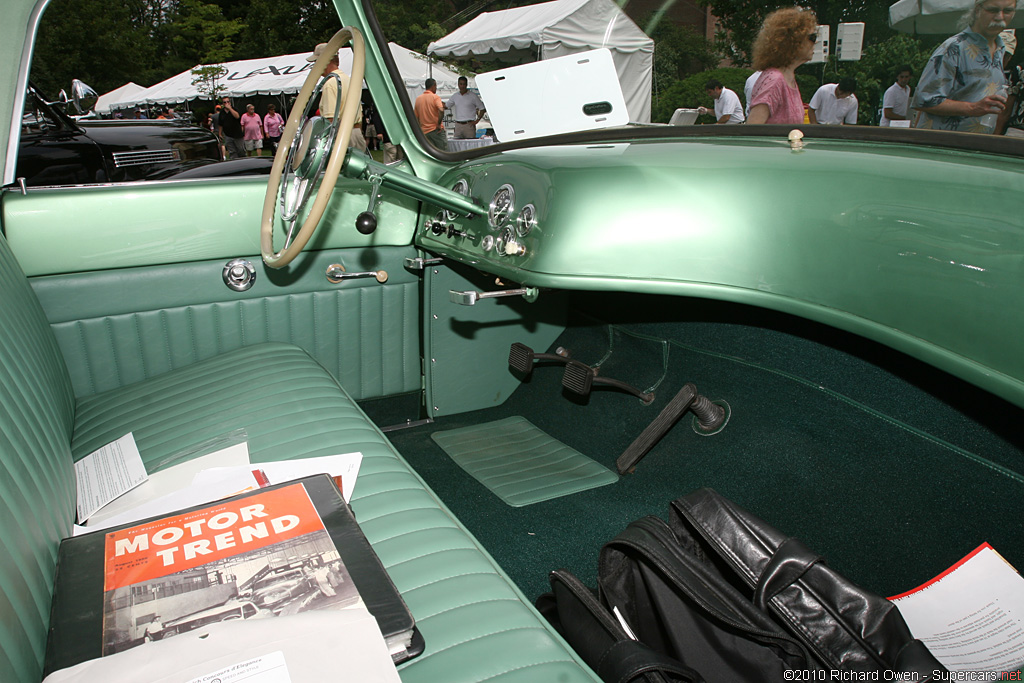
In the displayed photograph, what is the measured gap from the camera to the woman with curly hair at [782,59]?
120cm

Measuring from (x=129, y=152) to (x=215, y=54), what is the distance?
44 cm

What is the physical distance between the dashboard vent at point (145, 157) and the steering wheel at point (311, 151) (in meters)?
0.62

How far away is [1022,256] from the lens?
831 mm

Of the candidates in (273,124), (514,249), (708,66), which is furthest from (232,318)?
(708,66)

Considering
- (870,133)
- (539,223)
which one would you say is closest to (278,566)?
(539,223)

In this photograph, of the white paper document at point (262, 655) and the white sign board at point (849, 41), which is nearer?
the white paper document at point (262, 655)

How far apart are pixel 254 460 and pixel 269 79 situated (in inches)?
55.3

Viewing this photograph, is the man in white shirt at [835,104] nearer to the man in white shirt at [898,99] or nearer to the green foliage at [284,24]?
the man in white shirt at [898,99]

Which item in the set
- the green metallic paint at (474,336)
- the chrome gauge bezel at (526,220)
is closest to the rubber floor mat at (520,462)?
the green metallic paint at (474,336)

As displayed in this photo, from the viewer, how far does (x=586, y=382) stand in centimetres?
208

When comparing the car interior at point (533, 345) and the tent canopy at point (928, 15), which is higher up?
the tent canopy at point (928, 15)

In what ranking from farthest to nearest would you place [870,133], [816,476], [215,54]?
[215,54] < [816,476] < [870,133]

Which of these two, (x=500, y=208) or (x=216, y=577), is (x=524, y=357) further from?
(x=216, y=577)

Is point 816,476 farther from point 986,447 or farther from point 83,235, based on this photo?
point 83,235
